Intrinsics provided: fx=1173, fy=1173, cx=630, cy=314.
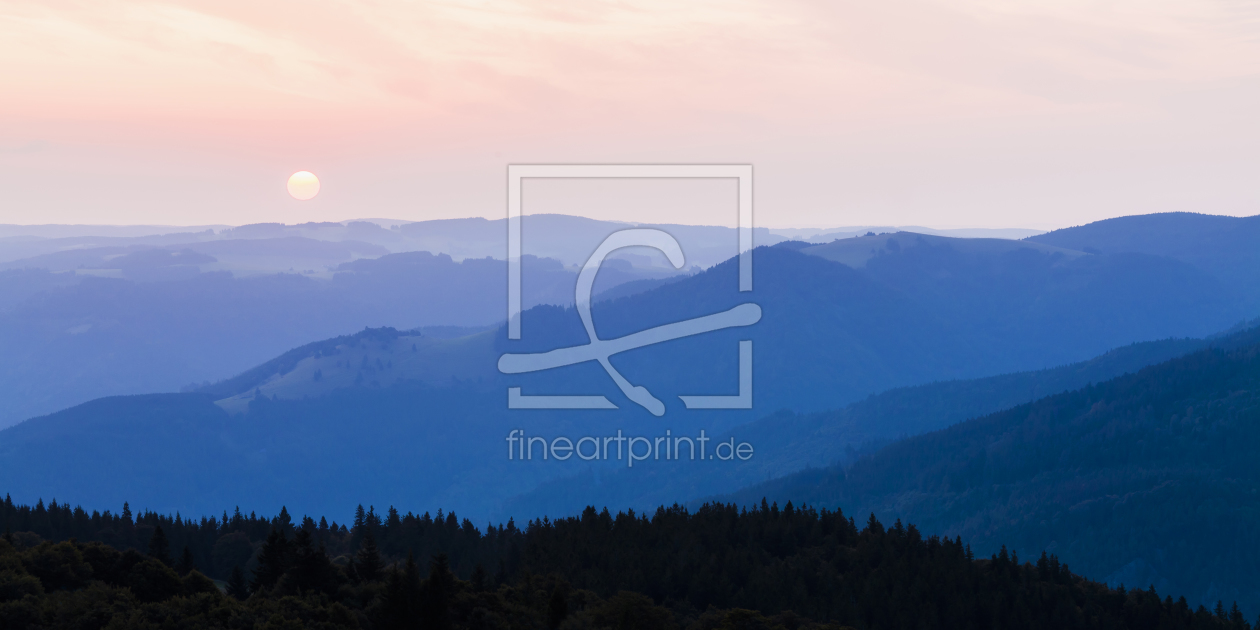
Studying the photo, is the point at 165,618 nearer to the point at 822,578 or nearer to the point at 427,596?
the point at 427,596

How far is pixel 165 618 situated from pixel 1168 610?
130 metres

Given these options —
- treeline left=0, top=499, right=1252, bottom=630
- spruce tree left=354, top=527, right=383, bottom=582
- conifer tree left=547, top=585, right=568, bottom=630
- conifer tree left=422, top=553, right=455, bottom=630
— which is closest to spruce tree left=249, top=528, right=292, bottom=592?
treeline left=0, top=499, right=1252, bottom=630

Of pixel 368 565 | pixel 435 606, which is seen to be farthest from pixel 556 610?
pixel 368 565

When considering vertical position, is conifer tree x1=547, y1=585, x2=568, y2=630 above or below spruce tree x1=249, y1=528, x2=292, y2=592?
below

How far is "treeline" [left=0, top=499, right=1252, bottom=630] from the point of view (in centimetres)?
8962

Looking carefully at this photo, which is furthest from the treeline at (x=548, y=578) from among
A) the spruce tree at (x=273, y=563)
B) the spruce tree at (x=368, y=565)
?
the spruce tree at (x=273, y=563)

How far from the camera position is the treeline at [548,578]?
89.6 m

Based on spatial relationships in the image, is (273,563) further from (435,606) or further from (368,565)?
(435,606)

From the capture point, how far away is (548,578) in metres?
126

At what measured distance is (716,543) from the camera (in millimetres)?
159250

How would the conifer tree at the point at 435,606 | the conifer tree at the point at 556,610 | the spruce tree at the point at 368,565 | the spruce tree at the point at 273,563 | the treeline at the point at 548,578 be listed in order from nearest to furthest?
the conifer tree at the point at 435,606 → the treeline at the point at 548,578 → the conifer tree at the point at 556,610 → the spruce tree at the point at 273,563 → the spruce tree at the point at 368,565

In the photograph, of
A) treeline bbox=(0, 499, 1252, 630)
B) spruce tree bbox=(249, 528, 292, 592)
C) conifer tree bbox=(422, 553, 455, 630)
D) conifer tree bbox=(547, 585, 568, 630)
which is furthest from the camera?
spruce tree bbox=(249, 528, 292, 592)

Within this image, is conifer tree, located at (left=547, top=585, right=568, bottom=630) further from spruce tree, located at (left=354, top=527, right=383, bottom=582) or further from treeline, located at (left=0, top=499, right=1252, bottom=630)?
spruce tree, located at (left=354, top=527, right=383, bottom=582)

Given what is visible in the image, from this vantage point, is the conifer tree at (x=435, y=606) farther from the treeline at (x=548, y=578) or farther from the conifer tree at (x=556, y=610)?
the conifer tree at (x=556, y=610)
